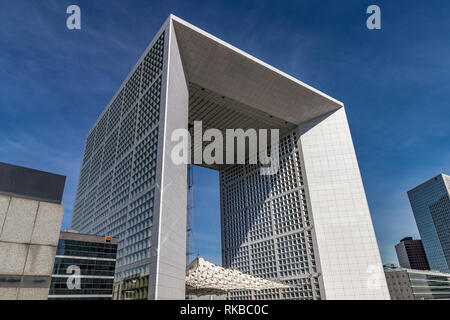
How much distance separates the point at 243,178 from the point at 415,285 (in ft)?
288

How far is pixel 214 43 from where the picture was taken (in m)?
41.5

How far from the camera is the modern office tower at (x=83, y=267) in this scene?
40334 mm

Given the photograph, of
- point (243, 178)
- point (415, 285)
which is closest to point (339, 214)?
point (243, 178)

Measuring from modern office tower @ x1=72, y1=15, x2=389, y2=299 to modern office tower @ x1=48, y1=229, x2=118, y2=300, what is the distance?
125 inches

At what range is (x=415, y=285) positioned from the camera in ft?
364

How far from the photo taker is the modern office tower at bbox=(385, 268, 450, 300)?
110 m

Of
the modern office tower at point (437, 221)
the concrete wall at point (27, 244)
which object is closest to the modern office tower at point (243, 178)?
the concrete wall at point (27, 244)

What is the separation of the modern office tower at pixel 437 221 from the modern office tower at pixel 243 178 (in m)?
169

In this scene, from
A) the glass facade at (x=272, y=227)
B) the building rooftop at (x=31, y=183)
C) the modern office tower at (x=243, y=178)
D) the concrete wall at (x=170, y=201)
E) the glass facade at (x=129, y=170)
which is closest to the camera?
the building rooftop at (x=31, y=183)

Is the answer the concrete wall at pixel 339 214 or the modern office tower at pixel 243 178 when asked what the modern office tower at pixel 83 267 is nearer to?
the modern office tower at pixel 243 178

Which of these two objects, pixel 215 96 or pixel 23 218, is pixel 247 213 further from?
pixel 23 218

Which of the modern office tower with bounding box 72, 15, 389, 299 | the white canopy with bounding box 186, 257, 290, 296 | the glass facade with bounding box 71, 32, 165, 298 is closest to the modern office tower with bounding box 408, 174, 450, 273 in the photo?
the modern office tower with bounding box 72, 15, 389, 299

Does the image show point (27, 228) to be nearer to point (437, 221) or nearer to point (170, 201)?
point (170, 201)
